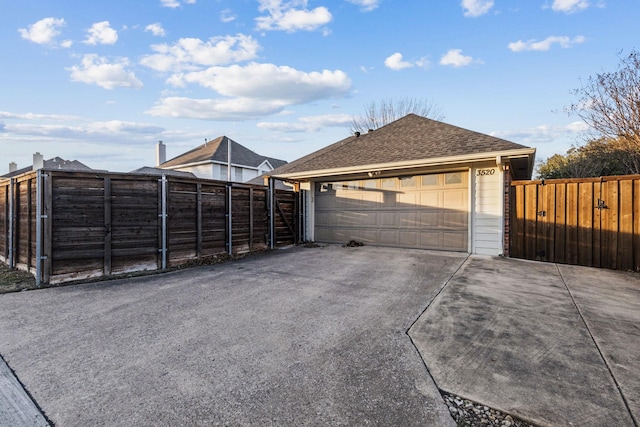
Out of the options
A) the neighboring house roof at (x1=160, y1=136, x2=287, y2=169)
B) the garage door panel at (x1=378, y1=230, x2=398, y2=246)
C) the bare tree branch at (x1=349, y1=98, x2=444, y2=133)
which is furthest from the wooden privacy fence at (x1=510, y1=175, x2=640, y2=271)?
the neighboring house roof at (x1=160, y1=136, x2=287, y2=169)

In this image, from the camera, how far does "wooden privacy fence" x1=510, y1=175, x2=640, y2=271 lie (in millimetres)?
6066

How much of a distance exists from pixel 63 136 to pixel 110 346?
3054cm

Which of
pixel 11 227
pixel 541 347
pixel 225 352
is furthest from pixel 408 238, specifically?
pixel 11 227

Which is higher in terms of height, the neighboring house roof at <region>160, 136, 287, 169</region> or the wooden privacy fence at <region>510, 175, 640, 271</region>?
the neighboring house roof at <region>160, 136, 287, 169</region>

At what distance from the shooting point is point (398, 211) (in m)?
8.96

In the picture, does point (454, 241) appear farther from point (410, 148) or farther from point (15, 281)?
point (15, 281)

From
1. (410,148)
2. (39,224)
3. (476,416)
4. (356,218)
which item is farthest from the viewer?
(356,218)

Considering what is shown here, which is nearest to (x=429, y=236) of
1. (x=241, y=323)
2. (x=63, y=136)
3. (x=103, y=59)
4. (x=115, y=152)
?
(x=241, y=323)

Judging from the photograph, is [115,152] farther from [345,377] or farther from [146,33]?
[345,377]

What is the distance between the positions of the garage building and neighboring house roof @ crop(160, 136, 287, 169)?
13.4 metres

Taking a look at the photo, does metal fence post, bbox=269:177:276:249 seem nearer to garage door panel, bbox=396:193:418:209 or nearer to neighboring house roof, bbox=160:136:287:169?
garage door panel, bbox=396:193:418:209

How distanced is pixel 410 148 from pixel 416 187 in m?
1.20

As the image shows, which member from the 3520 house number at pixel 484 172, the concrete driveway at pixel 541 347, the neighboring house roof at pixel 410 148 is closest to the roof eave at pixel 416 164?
the neighboring house roof at pixel 410 148

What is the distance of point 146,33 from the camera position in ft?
27.4
